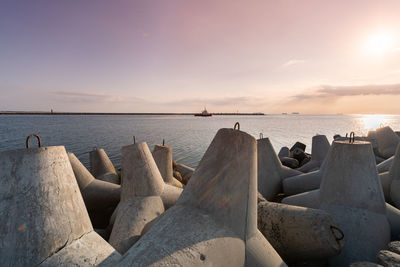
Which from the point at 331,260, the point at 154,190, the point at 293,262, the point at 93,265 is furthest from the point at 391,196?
the point at 93,265

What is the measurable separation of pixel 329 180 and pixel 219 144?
2505 mm

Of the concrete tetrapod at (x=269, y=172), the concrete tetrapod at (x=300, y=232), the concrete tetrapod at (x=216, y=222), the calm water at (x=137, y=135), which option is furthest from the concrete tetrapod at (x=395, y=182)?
the calm water at (x=137, y=135)

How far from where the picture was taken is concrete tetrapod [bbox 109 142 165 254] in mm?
3574

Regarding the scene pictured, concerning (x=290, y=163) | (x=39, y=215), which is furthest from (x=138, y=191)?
(x=290, y=163)

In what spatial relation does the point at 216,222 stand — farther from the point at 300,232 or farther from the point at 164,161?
the point at 164,161

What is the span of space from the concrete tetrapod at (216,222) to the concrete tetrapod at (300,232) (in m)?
0.76

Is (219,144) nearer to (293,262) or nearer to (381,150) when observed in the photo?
(293,262)

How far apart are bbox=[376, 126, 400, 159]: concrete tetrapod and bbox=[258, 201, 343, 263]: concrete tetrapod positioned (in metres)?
8.50

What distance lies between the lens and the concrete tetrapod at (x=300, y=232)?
2750mm

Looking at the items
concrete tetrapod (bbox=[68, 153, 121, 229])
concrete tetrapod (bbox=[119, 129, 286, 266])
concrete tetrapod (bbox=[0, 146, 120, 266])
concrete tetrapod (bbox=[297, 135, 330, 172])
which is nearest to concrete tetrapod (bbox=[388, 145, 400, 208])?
concrete tetrapod (bbox=[297, 135, 330, 172])

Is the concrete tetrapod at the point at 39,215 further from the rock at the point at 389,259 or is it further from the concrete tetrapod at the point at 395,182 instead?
the concrete tetrapod at the point at 395,182

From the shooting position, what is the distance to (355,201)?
11.1ft

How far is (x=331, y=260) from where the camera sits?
3129 millimetres

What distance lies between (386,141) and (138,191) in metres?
10.7
